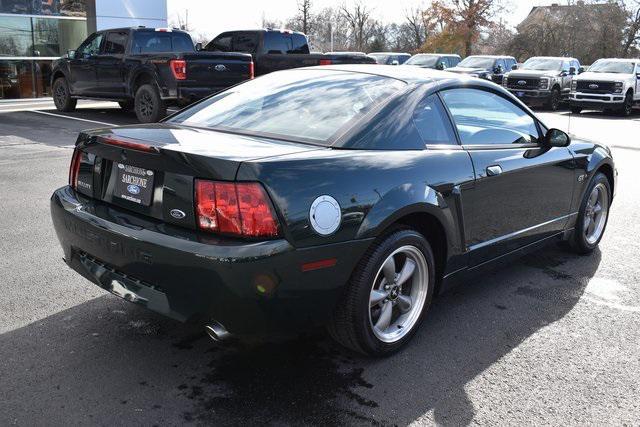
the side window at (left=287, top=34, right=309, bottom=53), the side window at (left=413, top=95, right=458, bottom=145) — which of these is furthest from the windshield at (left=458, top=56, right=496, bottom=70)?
the side window at (left=413, top=95, right=458, bottom=145)

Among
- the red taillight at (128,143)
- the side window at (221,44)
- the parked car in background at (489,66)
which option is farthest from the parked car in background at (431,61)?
the red taillight at (128,143)

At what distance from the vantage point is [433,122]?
369cm

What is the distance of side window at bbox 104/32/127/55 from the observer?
1318 centimetres

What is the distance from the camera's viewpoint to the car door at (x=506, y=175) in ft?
12.6

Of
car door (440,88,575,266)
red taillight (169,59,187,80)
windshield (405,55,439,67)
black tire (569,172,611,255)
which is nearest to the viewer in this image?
car door (440,88,575,266)

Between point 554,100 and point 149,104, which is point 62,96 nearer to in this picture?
point 149,104

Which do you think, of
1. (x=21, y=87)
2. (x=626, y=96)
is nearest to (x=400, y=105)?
(x=21, y=87)

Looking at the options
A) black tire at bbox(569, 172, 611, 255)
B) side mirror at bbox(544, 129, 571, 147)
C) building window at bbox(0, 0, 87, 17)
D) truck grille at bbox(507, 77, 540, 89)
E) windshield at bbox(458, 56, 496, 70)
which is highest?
building window at bbox(0, 0, 87, 17)

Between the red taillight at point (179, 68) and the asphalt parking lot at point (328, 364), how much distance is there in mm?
7472

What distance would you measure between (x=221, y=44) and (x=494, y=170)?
13.7m

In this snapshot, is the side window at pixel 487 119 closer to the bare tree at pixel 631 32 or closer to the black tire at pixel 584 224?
the black tire at pixel 584 224

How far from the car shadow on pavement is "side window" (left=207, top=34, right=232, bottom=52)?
13.1 meters

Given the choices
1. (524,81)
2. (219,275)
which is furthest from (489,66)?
(219,275)

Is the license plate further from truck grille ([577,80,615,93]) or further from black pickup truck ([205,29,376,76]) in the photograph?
truck grille ([577,80,615,93])
